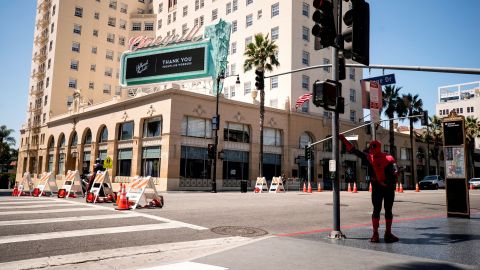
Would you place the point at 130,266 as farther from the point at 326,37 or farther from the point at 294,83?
the point at 294,83

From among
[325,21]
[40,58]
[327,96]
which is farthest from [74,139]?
[325,21]

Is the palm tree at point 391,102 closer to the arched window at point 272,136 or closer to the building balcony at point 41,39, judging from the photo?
the arched window at point 272,136

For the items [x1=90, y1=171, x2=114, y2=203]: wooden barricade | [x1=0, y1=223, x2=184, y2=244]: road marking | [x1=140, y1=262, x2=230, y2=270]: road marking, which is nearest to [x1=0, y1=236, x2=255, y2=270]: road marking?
[x1=140, y1=262, x2=230, y2=270]: road marking

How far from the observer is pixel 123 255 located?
5.65m

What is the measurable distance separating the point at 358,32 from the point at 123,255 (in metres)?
6.13

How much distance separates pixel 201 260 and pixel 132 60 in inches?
1605

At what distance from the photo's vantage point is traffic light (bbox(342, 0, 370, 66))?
7277mm

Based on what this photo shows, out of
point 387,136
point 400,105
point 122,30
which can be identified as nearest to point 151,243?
point 400,105

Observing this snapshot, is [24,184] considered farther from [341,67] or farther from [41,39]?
[41,39]

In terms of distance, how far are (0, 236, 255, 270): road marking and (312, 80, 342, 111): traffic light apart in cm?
312

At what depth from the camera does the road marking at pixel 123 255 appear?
5.00m

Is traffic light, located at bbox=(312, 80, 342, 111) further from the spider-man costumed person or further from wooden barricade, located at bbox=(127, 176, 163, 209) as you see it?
wooden barricade, located at bbox=(127, 176, 163, 209)

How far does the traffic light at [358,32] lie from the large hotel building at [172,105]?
25.8 m

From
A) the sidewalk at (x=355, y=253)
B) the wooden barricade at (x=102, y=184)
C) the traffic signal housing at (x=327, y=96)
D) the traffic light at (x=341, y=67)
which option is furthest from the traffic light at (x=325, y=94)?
the wooden barricade at (x=102, y=184)
